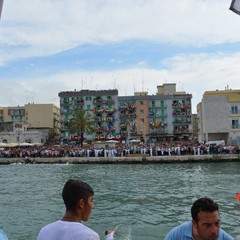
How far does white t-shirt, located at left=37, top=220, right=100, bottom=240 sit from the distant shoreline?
49134 mm

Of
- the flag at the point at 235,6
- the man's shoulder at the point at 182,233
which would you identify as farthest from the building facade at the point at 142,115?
the flag at the point at 235,6

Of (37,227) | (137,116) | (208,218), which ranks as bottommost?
(37,227)

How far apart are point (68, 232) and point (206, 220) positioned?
3.86ft

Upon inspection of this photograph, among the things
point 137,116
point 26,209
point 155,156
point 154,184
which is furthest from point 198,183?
point 137,116

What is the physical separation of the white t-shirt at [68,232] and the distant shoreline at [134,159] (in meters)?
49.1

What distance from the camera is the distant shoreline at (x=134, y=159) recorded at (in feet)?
170

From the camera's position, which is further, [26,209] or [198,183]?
[198,183]

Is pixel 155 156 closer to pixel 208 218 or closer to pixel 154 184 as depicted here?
pixel 154 184

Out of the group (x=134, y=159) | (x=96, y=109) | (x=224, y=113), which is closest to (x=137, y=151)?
(x=134, y=159)

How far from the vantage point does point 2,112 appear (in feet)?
382

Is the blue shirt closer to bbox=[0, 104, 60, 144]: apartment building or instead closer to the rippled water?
the rippled water

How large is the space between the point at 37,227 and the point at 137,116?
84.4 meters

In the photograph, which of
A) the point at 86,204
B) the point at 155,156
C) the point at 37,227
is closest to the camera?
the point at 86,204

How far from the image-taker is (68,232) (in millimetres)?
3314
